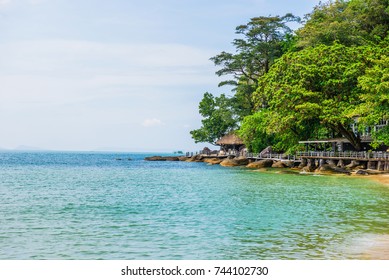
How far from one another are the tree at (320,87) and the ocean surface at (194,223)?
1584 centimetres

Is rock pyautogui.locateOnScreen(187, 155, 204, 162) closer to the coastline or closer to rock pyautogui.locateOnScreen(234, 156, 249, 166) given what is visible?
rock pyautogui.locateOnScreen(234, 156, 249, 166)

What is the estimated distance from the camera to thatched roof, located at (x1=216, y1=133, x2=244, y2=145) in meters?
80.6

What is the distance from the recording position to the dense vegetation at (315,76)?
4675cm

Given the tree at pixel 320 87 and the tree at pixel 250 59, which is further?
the tree at pixel 250 59

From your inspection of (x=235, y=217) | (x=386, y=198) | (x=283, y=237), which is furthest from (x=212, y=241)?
(x=386, y=198)

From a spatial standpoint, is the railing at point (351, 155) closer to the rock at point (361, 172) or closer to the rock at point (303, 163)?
the rock at point (303, 163)

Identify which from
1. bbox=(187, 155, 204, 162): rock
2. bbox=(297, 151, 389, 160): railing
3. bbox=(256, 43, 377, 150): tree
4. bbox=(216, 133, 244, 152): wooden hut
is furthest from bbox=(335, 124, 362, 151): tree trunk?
bbox=(187, 155, 204, 162): rock

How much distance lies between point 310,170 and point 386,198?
23410mm

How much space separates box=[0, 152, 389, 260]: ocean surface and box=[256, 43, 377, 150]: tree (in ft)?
52.0

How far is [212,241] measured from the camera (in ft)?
54.3

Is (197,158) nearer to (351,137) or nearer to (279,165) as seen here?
(279,165)

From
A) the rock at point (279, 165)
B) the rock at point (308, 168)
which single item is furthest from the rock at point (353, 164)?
the rock at point (279, 165)

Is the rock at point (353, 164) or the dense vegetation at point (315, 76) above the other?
the dense vegetation at point (315, 76)
